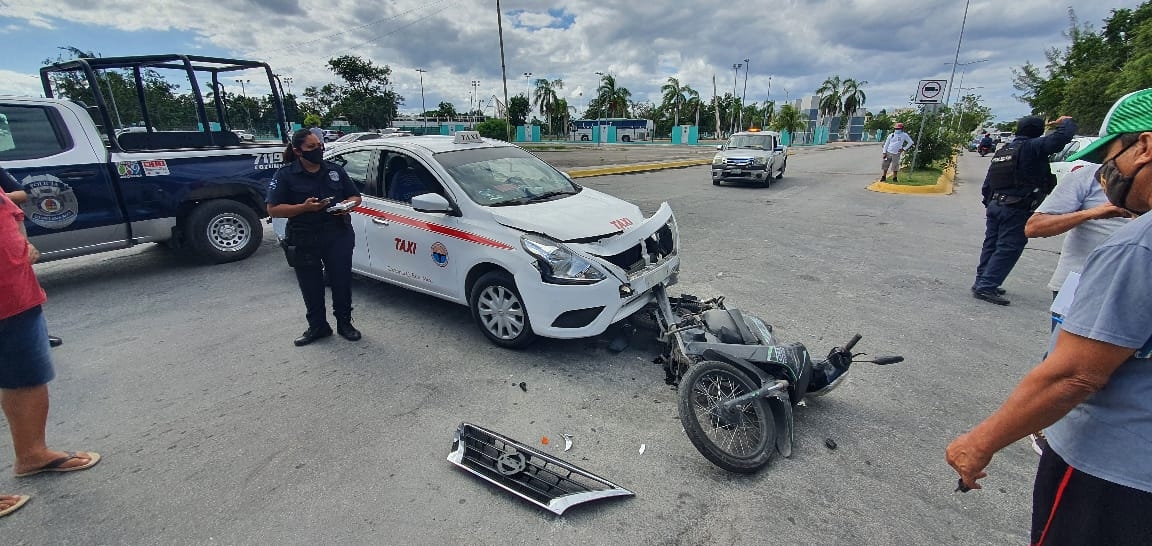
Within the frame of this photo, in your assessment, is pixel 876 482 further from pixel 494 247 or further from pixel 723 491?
pixel 494 247

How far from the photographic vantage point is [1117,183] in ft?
4.59

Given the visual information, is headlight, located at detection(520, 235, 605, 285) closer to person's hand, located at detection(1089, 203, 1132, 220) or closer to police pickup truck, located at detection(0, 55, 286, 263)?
person's hand, located at detection(1089, 203, 1132, 220)

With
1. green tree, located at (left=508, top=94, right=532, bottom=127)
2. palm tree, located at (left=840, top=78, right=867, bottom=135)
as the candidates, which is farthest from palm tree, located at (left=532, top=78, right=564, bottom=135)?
palm tree, located at (left=840, top=78, right=867, bottom=135)

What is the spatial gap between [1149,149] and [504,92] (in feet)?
106

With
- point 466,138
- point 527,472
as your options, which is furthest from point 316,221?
point 527,472

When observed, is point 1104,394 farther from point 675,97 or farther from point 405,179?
point 675,97

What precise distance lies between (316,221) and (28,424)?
6.55 feet

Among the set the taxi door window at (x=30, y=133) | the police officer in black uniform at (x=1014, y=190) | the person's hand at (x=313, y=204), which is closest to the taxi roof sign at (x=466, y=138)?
the person's hand at (x=313, y=204)

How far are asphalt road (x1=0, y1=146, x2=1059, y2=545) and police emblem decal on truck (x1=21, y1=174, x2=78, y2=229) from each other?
0.82 metres

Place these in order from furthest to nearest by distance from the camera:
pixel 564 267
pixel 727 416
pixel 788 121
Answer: pixel 788 121 → pixel 564 267 → pixel 727 416

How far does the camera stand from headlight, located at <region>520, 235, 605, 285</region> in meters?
3.56

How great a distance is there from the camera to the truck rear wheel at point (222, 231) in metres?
6.09

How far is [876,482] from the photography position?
258 cm

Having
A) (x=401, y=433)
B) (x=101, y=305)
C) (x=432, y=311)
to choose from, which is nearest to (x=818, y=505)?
(x=401, y=433)
